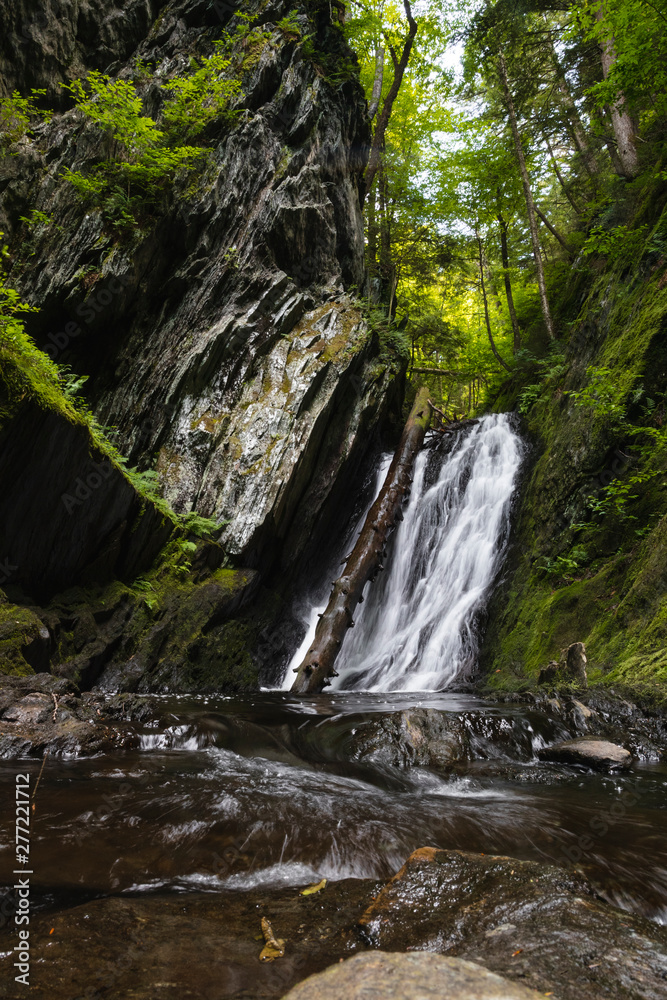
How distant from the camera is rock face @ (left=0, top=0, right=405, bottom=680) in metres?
9.88

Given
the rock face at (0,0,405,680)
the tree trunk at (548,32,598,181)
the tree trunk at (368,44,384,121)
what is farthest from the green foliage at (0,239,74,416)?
the tree trunk at (368,44,384,121)

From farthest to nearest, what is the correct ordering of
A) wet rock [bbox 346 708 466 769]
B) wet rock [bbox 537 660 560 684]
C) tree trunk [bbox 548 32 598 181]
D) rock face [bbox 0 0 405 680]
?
1. tree trunk [bbox 548 32 598 181]
2. rock face [bbox 0 0 405 680]
3. wet rock [bbox 537 660 560 684]
4. wet rock [bbox 346 708 466 769]

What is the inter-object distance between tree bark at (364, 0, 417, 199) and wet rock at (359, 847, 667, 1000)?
1767 centimetres

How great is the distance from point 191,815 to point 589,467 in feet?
27.4

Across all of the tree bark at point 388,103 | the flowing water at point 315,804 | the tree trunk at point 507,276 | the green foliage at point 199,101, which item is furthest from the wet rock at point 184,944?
the tree bark at point 388,103

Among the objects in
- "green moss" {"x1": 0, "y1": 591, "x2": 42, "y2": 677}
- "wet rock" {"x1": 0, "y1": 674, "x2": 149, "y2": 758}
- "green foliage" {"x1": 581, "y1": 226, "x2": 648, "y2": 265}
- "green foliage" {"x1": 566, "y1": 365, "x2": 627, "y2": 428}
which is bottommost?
"wet rock" {"x1": 0, "y1": 674, "x2": 149, "y2": 758}

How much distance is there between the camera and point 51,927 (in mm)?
1971

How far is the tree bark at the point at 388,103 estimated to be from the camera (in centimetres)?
1363

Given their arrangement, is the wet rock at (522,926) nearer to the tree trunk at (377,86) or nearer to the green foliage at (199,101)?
the green foliage at (199,101)

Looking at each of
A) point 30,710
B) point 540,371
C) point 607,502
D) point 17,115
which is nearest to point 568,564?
point 607,502

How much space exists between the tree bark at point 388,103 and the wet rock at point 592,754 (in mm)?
16354

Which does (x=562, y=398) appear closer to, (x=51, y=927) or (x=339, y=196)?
(x=339, y=196)

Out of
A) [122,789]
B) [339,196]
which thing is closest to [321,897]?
[122,789]

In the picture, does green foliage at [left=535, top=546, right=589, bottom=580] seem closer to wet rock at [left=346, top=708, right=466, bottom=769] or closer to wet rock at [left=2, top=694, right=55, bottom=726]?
wet rock at [left=346, top=708, right=466, bottom=769]
